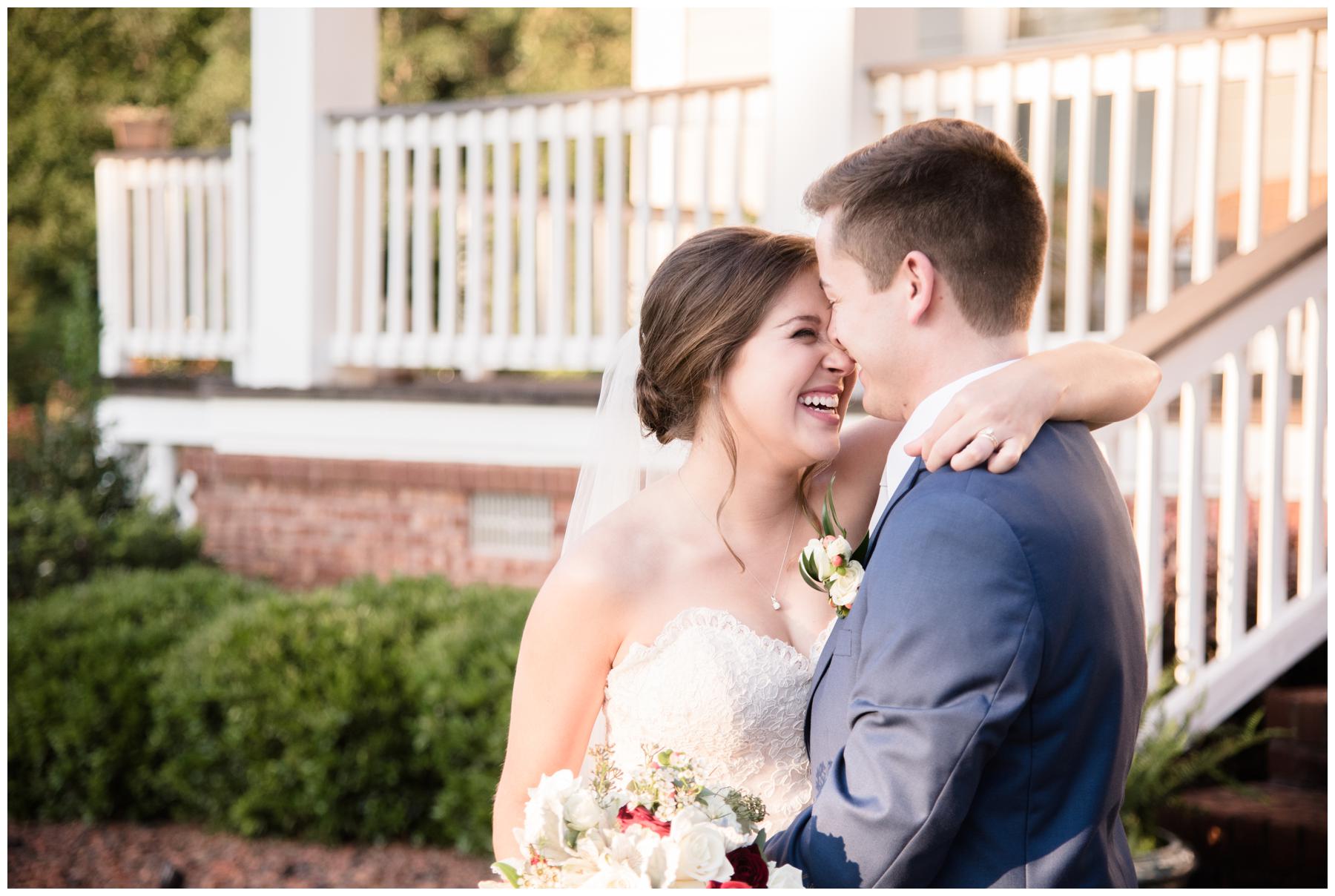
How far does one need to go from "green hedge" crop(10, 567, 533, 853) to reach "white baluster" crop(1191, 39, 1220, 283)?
354 cm

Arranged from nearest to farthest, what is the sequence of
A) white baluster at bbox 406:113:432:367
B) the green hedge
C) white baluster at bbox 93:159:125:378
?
1. the green hedge
2. white baluster at bbox 406:113:432:367
3. white baluster at bbox 93:159:125:378

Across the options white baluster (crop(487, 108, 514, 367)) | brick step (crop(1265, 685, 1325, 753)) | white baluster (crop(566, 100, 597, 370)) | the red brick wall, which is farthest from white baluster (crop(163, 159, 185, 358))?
brick step (crop(1265, 685, 1325, 753))

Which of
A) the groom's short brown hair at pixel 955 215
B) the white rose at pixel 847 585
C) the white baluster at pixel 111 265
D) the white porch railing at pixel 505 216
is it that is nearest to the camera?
the groom's short brown hair at pixel 955 215

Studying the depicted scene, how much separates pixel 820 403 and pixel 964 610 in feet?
3.59

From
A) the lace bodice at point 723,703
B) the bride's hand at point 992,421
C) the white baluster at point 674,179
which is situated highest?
the white baluster at point 674,179

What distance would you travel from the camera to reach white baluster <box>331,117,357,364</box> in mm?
7688

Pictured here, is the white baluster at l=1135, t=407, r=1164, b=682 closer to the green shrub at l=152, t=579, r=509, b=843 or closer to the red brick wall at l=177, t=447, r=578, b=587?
the green shrub at l=152, t=579, r=509, b=843

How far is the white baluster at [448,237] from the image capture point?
7.52 meters

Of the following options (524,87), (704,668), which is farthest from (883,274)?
(524,87)

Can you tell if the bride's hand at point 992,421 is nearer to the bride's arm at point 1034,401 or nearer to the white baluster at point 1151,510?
the bride's arm at point 1034,401

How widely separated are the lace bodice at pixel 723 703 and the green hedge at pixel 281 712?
7.25 ft

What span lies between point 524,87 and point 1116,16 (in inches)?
485

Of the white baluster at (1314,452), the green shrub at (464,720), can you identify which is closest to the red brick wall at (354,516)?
the green shrub at (464,720)

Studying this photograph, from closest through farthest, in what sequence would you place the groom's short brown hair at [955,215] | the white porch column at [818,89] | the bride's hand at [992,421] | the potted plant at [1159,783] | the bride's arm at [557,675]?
the bride's hand at [992,421] → the groom's short brown hair at [955,215] → the bride's arm at [557,675] → the potted plant at [1159,783] → the white porch column at [818,89]
